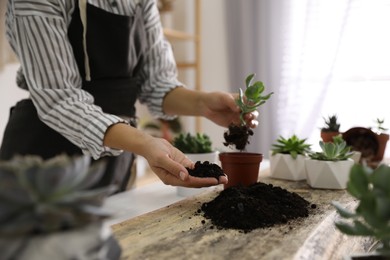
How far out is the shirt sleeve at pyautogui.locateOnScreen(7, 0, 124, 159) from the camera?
1188 millimetres

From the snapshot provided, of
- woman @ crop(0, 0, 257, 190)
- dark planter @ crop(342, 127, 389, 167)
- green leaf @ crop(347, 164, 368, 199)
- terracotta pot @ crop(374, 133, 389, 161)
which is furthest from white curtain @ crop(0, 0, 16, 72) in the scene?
green leaf @ crop(347, 164, 368, 199)

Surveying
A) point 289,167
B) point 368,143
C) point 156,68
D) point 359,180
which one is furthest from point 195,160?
point 359,180

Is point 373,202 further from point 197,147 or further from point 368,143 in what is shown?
point 368,143

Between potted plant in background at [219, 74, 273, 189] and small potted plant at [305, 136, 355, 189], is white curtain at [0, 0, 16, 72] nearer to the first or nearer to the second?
potted plant in background at [219, 74, 273, 189]

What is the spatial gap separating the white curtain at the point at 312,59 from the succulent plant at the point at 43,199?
2.55 m

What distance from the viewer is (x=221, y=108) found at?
1477 mm

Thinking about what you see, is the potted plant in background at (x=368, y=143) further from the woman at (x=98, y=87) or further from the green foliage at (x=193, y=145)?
the green foliage at (x=193, y=145)

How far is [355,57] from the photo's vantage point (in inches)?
108

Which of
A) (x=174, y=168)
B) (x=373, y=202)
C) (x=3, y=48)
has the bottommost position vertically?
(x=174, y=168)

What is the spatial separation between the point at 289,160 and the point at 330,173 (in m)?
0.17

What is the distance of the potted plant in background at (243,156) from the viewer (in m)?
1.15

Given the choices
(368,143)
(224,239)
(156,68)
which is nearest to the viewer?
(224,239)

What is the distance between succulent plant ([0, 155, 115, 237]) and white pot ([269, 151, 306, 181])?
972 mm

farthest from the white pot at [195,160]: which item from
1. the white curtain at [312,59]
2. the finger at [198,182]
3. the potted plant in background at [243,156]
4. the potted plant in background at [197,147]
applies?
the white curtain at [312,59]
